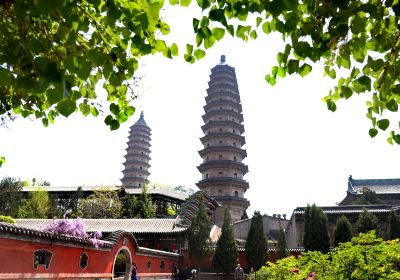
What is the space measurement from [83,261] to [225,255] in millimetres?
11052

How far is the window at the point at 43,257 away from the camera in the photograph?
1327 cm

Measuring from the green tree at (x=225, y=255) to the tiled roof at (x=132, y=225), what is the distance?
3.04 metres

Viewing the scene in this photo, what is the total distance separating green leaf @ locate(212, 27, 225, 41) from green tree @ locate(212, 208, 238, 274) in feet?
76.0

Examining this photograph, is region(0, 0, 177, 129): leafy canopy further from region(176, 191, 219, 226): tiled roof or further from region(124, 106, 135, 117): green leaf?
region(176, 191, 219, 226): tiled roof

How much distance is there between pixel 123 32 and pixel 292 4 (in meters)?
1.25

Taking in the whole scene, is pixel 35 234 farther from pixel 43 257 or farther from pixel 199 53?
pixel 199 53

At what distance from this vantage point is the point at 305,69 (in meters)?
2.88

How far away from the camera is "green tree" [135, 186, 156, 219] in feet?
109

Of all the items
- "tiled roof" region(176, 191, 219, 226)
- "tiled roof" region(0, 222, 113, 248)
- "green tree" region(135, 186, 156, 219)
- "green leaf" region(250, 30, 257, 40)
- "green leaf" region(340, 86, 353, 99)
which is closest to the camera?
"green leaf" region(250, 30, 257, 40)

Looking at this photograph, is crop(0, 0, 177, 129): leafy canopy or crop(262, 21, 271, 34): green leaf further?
crop(262, 21, 271, 34): green leaf

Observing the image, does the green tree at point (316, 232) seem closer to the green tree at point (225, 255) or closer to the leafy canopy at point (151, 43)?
the green tree at point (225, 255)

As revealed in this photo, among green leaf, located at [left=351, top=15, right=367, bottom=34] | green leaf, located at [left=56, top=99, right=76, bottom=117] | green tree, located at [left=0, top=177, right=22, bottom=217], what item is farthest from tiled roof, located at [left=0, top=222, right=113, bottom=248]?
green tree, located at [left=0, top=177, right=22, bottom=217]

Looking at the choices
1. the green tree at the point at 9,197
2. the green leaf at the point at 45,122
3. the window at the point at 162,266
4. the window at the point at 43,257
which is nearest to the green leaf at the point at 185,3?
the green leaf at the point at 45,122

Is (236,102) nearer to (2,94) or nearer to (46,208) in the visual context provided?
(46,208)
